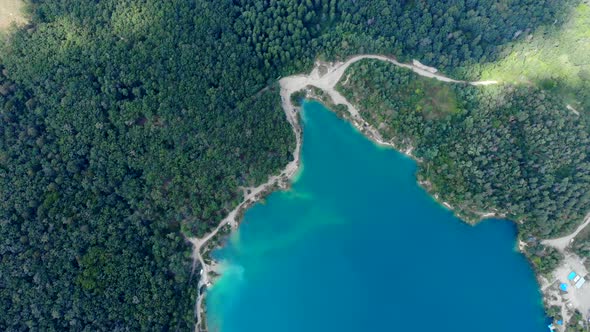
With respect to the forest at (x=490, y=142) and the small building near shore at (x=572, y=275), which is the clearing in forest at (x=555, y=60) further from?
the small building near shore at (x=572, y=275)

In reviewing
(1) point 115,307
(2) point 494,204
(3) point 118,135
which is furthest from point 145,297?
(2) point 494,204

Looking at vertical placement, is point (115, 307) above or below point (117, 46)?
below

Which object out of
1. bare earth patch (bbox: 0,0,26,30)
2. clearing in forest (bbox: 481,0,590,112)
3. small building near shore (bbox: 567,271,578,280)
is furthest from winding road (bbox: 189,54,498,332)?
bare earth patch (bbox: 0,0,26,30)

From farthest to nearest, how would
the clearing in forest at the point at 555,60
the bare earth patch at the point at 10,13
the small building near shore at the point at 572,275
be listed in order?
the bare earth patch at the point at 10,13 < the clearing in forest at the point at 555,60 < the small building near shore at the point at 572,275

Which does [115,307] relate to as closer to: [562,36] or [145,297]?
[145,297]

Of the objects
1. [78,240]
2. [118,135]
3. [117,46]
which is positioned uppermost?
[117,46]

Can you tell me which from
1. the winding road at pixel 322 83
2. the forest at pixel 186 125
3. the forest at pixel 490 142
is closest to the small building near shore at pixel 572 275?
the forest at pixel 490 142

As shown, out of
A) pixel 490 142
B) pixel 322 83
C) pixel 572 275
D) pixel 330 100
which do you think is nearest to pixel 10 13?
pixel 322 83
